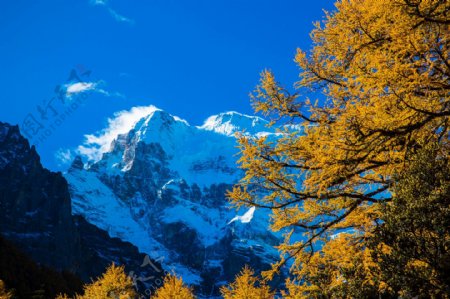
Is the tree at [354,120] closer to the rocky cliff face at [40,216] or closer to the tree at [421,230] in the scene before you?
the tree at [421,230]

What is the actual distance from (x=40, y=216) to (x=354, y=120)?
14868cm

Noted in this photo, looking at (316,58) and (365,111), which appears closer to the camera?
(365,111)

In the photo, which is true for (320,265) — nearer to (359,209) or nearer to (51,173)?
(359,209)

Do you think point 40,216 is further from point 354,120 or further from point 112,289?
point 354,120

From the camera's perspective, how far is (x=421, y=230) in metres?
5.88

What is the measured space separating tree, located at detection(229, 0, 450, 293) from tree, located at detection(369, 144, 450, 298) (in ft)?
0.92

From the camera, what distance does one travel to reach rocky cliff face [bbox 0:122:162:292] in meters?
127

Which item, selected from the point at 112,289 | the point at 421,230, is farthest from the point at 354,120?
the point at 112,289

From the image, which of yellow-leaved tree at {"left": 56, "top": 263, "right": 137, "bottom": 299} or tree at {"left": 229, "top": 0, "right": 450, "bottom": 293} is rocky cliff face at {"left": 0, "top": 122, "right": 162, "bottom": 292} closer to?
yellow-leaved tree at {"left": 56, "top": 263, "right": 137, "bottom": 299}

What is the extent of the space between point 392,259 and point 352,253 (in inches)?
55.7

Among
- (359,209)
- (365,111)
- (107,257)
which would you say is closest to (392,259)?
(359,209)

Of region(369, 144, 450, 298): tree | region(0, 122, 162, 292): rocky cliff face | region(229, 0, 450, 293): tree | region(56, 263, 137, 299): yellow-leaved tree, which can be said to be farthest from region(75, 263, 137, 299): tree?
region(0, 122, 162, 292): rocky cliff face

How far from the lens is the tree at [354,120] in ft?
16.9

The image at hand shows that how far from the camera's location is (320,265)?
7.84 metres
